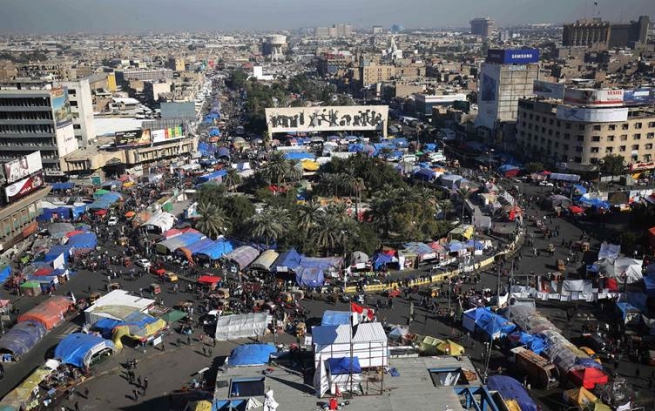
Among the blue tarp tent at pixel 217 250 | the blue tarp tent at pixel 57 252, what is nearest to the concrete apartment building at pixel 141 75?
the blue tarp tent at pixel 57 252

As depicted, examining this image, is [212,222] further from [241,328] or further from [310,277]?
[241,328]

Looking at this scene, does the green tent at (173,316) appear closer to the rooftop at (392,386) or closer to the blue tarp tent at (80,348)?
the blue tarp tent at (80,348)

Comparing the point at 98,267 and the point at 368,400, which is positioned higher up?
the point at 368,400

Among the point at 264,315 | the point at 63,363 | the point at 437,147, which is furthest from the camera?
the point at 437,147

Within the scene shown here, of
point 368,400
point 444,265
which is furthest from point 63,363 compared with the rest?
point 444,265

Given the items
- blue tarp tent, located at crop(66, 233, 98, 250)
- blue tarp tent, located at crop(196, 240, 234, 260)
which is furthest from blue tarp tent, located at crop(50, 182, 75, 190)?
blue tarp tent, located at crop(196, 240, 234, 260)

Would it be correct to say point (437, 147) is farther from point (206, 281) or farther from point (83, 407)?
point (83, 407)

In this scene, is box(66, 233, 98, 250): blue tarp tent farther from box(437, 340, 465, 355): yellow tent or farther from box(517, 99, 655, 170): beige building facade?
box(517, 99, 655, 170): beige building facade
